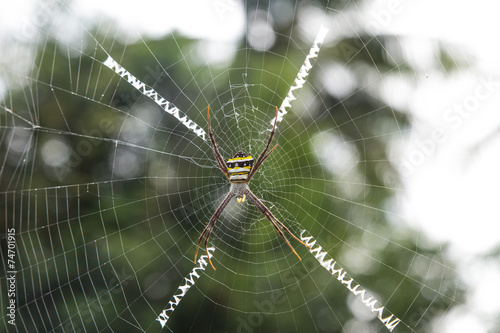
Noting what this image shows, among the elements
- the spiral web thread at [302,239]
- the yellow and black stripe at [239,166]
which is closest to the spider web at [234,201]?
the spiral web thread at [302,239]

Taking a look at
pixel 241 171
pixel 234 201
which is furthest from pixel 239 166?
pixel 234 201

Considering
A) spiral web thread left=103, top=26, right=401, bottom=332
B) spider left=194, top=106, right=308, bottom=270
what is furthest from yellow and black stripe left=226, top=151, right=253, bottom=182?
spiral web thread left=103, top=26, right=401, bottom=332

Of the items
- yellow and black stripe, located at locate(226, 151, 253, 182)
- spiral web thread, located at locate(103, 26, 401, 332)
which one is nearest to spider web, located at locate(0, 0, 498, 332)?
spiral web thread, located at locate(103, 26, 401, 332)

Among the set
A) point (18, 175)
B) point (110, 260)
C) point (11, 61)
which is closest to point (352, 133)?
point (110, 260)

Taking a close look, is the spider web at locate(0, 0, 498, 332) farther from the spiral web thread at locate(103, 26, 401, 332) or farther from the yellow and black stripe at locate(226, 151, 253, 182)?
the yellow and black stripe at locate(226, 151, 253, 182)

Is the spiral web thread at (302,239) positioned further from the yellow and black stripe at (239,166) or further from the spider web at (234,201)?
the yellow and black stripe at (239,166)

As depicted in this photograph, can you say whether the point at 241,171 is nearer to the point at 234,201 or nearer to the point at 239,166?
the point at 239,166

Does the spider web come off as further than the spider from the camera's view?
Yes

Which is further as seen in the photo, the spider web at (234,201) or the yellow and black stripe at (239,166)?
the spider web at (234,201)
